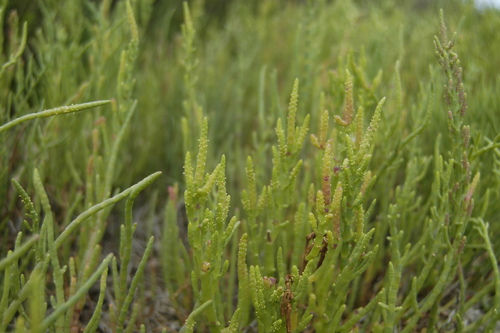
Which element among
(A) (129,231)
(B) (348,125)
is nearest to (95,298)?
(A) (129,231)

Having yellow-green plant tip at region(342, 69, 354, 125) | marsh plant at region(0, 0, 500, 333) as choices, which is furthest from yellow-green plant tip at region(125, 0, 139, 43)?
yellow-green plant tip at region(342, 69, 354, 125)

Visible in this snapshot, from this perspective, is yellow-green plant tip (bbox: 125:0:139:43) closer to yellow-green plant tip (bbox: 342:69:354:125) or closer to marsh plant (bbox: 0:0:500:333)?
marsh plant (bbox: 0:0:500:333)

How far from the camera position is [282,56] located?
293 centimetres

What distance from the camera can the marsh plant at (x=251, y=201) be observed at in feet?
2.93

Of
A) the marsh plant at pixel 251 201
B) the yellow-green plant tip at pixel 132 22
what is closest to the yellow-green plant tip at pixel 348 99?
the marsh plant at pixel 251 201

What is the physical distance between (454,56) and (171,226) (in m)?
0.81

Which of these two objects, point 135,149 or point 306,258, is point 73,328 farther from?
point 135,149

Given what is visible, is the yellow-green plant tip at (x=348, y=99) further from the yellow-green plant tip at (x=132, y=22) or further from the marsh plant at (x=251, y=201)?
the yellow-green plant tip at (x=132, y=22)

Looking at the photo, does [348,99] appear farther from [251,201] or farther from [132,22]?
[132,22]

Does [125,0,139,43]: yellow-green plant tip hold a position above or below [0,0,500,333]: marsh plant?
above

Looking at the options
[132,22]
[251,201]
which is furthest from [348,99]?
[132,22]

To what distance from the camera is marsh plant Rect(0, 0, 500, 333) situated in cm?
89

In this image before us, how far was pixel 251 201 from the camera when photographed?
1042 millimetres

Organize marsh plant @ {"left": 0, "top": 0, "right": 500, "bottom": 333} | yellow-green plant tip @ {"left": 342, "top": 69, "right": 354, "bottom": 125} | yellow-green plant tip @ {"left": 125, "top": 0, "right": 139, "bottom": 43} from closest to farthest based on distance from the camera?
1. marsh plant @ {"left": 0, "top": 0, "right": 500, "bottom": 333}
2. yellow-green plant tip @ {"left": 342, "top": 69, "right": 354, "bottom": 125}
3. yellow-green plant tip @ {"left": 125, "top": 0, "right": 139, "bottom": 43}
